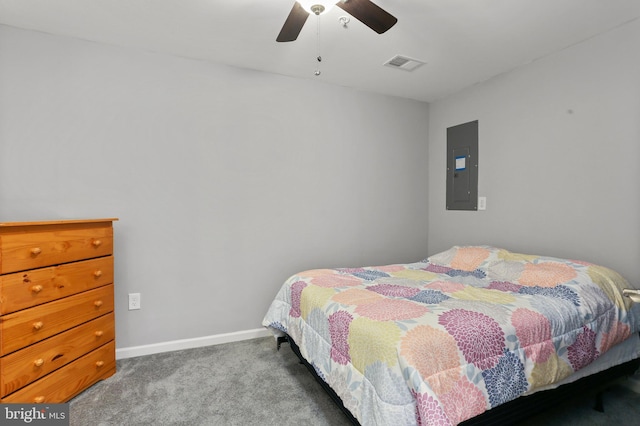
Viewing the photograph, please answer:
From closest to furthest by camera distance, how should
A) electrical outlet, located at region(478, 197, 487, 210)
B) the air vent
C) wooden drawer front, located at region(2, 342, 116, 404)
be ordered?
wooden drawer front, located at region(2, 342, 116, 404), the air vent, electrical outlet, located at region(478, 197, 487, 210)

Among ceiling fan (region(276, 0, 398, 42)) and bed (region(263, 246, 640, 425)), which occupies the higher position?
ceiling fan (region(276, 0, 398, 42))

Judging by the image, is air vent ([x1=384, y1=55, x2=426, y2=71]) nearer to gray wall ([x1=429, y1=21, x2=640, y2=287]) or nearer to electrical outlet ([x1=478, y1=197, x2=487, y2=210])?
gray wall ([x1=429, y1=21, x2=640, y2=287])

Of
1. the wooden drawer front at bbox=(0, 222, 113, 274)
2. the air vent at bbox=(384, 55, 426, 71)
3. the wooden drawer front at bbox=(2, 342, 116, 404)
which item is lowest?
the wooden drawer front at bbox=(2, 342, 116, 404)

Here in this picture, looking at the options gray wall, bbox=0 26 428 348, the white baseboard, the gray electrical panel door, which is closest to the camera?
gray wall, bbox=0 26 428 348

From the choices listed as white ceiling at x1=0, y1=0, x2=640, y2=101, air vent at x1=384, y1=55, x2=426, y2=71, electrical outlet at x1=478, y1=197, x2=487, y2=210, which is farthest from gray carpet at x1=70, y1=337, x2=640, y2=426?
air vent at x1=384, y1=55, x2=426, y2=71

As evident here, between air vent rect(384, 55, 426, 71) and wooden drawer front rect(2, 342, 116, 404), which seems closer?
wooden drawer front rect(2, 342, 116, 404)

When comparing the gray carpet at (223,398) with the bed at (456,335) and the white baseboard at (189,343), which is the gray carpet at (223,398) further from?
the bed at (456,335)

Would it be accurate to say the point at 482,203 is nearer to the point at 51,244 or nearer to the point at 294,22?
the point at 294,22

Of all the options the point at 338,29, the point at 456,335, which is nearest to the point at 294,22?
the point at 338,29

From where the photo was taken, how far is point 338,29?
2170 millimetres

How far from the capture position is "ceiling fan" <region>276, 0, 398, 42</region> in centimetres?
155

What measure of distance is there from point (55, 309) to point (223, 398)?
110 cm

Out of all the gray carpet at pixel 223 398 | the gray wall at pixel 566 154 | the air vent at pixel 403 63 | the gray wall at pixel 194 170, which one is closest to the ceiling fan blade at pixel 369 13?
the air vent at pixel 403 63

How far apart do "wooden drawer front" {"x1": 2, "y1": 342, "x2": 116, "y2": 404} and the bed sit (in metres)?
1.12
